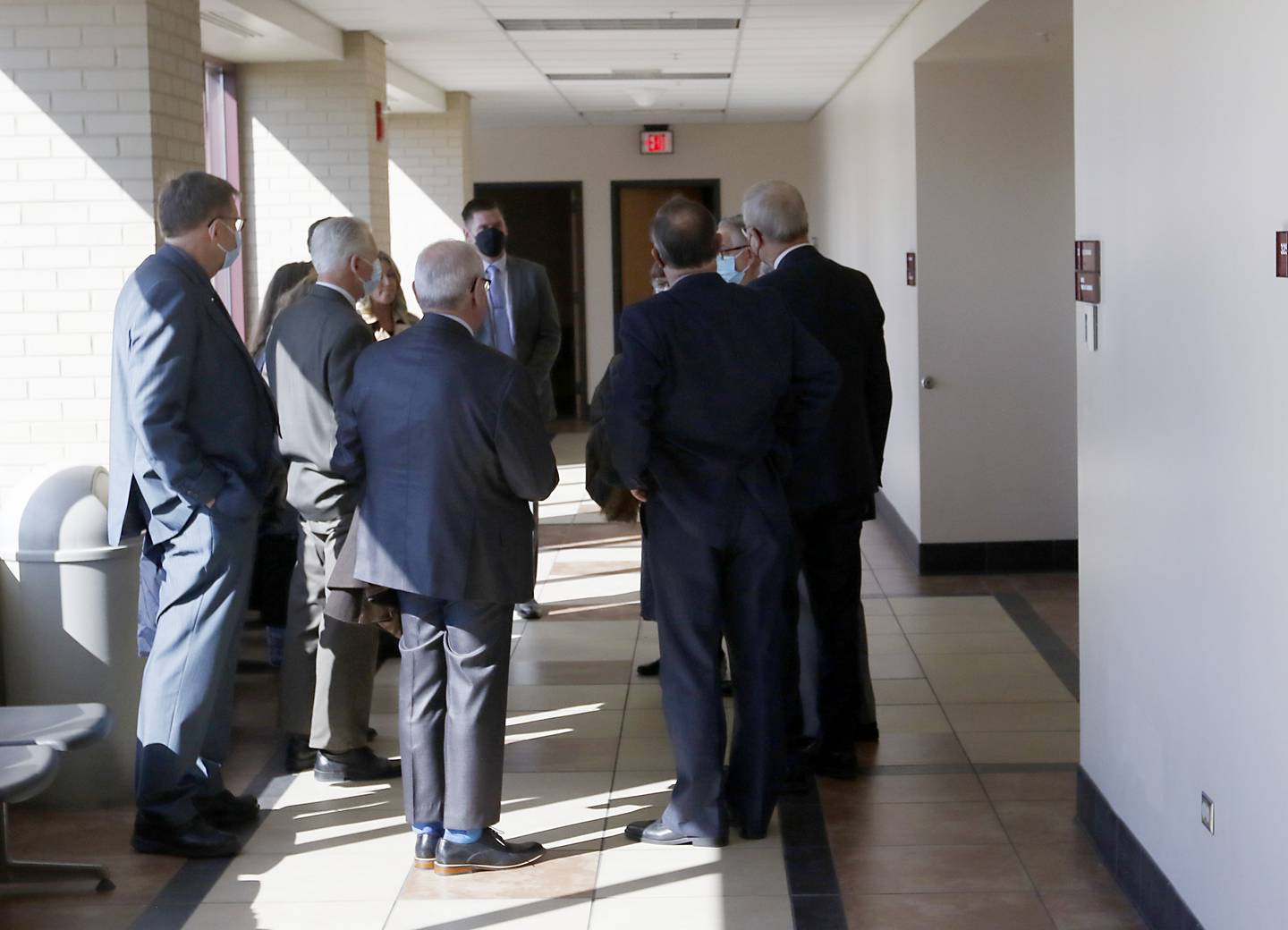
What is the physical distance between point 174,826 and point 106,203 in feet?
8.08

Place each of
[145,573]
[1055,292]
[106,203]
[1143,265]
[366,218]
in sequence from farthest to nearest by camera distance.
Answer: [366,218] < [1055,292] < [106,203] < [145,573] < [1143,265]

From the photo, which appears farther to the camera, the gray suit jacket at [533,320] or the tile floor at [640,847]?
the gray suit jacket at [533,320]

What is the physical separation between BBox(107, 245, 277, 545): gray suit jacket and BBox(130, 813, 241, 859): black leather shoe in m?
0.75

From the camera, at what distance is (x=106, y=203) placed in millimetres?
5312

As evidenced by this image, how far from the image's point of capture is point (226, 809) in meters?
4.11

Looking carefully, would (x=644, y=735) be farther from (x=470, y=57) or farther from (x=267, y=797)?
(x=470, y=57)

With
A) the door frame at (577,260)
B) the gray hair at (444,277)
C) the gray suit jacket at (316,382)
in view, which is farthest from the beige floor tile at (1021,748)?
the door frame at (577,260)

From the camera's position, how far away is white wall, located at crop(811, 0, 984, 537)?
7.55 metres

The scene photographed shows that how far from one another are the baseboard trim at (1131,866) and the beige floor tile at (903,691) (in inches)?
47.8

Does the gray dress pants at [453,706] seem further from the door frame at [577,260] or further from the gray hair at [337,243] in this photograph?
the door frame at [577,260]

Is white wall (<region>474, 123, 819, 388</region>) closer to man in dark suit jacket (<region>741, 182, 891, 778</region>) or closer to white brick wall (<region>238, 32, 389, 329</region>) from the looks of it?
white brick wall (<region>238, 32, 389, 329</region>)

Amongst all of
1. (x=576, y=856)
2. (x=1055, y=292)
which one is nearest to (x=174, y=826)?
(x=576, y=856)

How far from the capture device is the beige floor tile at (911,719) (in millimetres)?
4953

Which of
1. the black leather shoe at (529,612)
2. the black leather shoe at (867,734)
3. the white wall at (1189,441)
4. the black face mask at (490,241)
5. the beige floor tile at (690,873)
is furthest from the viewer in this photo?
the black leather shoe at (529,612)
